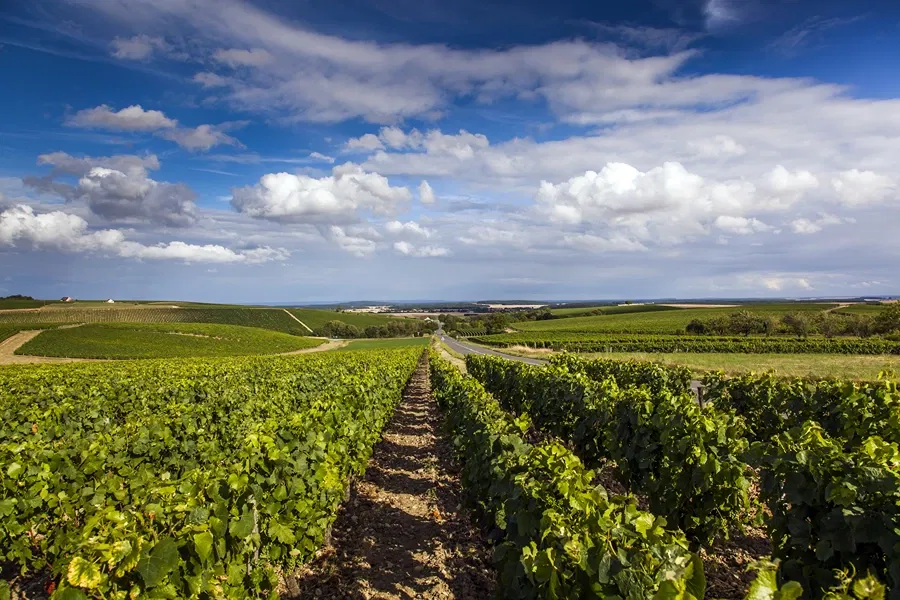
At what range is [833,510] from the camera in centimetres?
380

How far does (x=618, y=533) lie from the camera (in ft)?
10.1

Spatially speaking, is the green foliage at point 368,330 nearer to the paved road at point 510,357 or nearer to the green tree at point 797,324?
the paved road at point 510,357

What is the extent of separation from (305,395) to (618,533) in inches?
426

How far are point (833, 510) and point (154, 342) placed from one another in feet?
244

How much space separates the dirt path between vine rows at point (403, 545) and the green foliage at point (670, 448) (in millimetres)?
2286

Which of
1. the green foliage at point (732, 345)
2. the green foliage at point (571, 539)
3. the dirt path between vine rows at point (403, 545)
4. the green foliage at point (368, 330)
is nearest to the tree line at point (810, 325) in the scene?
the green foliage at point (732, 345)

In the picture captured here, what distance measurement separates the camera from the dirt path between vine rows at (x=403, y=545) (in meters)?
5.67

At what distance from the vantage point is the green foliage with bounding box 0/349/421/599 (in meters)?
3.07

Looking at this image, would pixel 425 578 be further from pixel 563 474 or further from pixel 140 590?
pixel 140 590

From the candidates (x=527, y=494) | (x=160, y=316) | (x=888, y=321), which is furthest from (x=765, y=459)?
(x=160, y=316)

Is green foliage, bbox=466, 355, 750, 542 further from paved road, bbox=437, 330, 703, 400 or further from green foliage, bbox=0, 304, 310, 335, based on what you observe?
green foliage, bbox=0, 304, 310, 335

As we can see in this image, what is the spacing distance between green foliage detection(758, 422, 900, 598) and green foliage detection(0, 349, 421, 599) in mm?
4540

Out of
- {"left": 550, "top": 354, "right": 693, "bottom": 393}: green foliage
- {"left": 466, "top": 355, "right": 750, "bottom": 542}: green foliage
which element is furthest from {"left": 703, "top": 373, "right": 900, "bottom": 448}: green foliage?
{"left": 550, "top": 354, "right": 693, "bottom": 393}: green foliage

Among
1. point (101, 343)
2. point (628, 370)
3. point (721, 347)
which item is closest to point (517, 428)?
A: point (628, 370)
